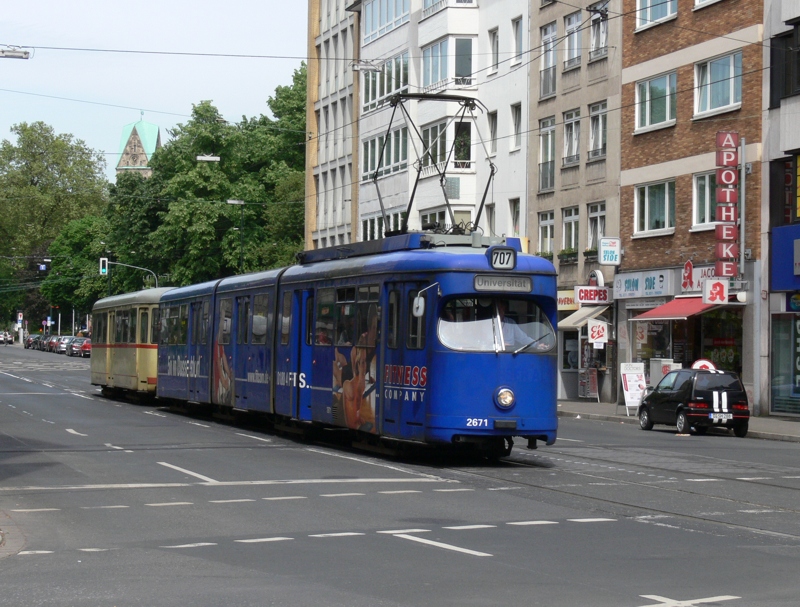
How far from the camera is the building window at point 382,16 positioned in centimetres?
6162

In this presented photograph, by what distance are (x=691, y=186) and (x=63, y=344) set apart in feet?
251

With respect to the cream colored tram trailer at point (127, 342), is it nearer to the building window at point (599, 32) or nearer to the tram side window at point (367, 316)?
the building window at point (599, 32)

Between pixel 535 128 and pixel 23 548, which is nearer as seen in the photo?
pixel 23 548

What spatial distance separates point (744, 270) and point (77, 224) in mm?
96886

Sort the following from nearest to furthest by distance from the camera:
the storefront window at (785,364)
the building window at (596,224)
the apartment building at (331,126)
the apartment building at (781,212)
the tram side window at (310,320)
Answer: the tram side window at (310,320)
the apartment building at (781,212)
the storefront window at (785,364)
the building window at (596,224)
the apartment building at (331,126)

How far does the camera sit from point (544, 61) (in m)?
50.1

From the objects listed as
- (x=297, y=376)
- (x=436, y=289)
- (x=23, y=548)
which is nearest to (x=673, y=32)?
(x=297, y=376)

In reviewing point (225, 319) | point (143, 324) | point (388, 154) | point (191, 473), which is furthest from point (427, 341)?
point (388, 154)

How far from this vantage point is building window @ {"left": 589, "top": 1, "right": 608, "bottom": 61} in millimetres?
45406

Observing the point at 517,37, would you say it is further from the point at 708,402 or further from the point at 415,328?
the point at 415,328

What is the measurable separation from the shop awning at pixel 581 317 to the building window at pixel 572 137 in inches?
206

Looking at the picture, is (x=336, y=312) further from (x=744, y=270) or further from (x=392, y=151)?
(x=392, y=151)

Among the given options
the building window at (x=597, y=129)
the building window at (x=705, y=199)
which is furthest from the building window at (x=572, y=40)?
the building window at (x=705, y=199)

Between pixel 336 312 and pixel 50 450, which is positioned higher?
pixel 336 312
